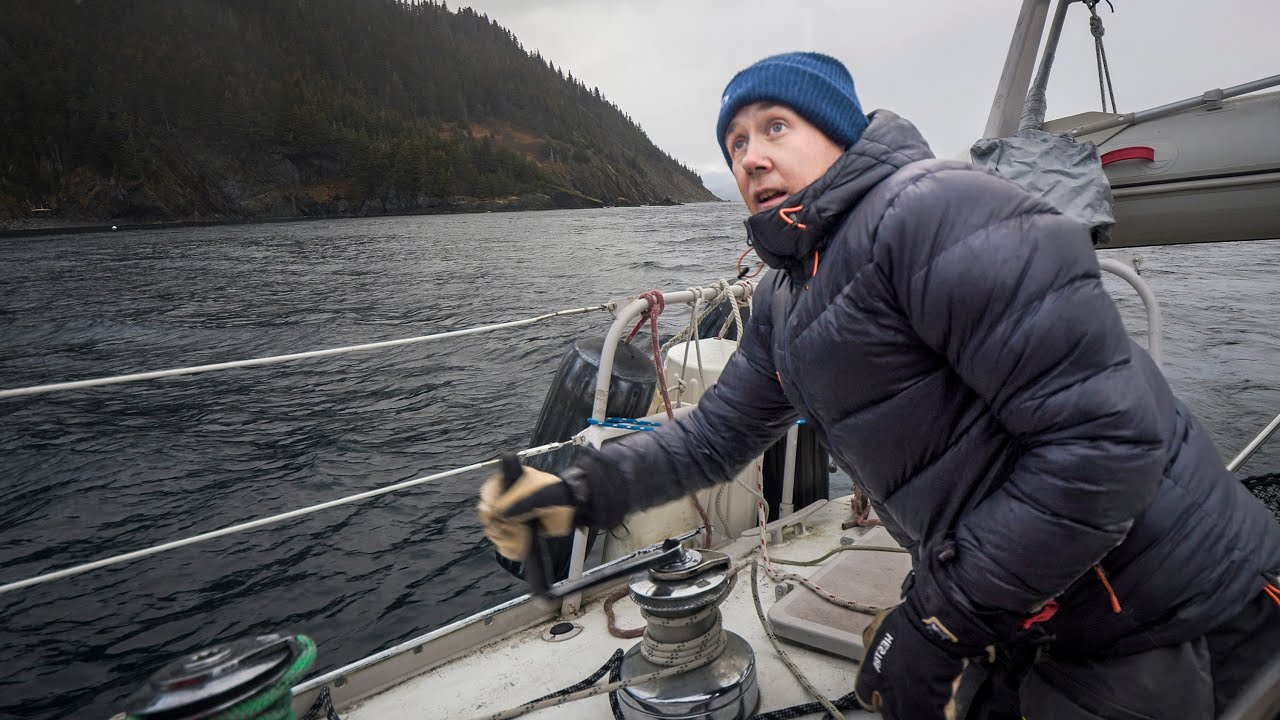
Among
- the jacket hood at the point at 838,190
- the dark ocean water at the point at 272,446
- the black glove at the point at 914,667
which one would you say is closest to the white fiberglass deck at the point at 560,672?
the black glove at the point at 914,667

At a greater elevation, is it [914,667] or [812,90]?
[812,90]

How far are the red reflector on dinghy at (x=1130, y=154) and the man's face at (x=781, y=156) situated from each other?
5.91m

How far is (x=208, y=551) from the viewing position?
6.64m

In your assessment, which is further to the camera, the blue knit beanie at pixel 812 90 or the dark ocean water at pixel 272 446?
the dark ocean water at pixel 272 446

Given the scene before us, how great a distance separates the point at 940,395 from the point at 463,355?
13.9 m

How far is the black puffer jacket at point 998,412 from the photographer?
3.19 feet

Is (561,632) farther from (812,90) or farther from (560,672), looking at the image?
(812,90)

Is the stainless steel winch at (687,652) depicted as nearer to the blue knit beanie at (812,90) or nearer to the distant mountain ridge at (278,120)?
the blue knit beanie at (812,90)

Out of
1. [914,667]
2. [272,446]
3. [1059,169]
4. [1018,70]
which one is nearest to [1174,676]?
[914,667]

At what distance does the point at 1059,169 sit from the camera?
5.50 metres

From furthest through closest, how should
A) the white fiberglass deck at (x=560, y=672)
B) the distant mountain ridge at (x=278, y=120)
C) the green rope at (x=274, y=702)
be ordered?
the distant mountain ridge at (x=278, y=120)
the white fiberglass deck at (x=560, y=672)
the green rope at (x=274, y=702)

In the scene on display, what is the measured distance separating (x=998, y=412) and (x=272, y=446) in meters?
9.99

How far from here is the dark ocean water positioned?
5594 mm

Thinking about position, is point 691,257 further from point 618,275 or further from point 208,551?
point 208,551
